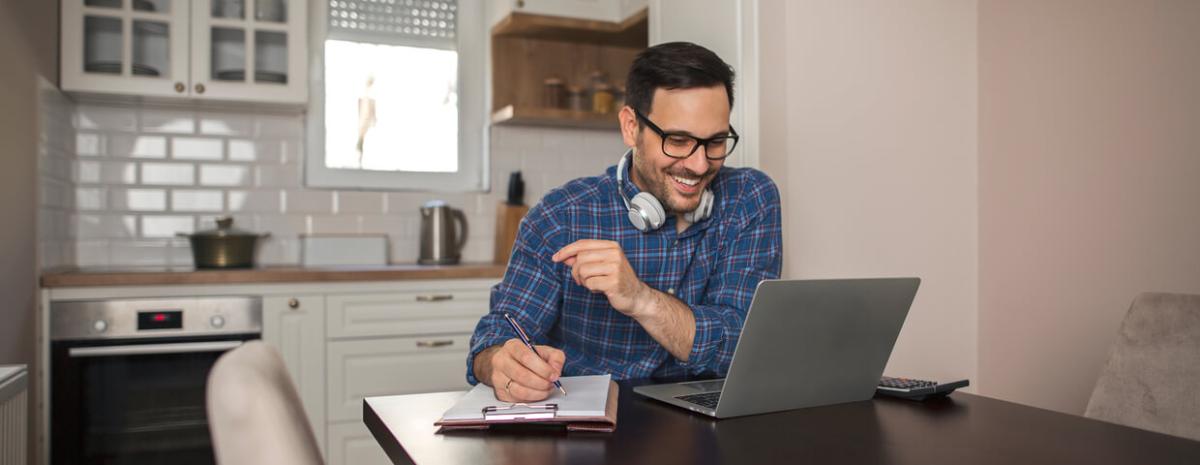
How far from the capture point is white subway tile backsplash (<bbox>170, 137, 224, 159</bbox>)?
328 cm

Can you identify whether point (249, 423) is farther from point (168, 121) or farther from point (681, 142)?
point (168, 121)

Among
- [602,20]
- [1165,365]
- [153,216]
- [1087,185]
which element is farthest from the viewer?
[602,20]

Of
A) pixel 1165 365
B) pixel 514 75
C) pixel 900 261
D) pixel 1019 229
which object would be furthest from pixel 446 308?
pixel 1165 365

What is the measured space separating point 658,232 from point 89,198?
2497 mm

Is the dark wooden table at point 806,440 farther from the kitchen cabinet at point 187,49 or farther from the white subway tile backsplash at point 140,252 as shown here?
the white subway tile backsplash at point 140,252

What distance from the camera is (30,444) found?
2.55 m

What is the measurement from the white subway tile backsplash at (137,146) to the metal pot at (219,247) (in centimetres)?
41

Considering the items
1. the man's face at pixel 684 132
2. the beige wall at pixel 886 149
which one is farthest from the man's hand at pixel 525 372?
the beige wall at pixel 886 149

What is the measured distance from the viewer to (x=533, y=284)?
5.58ft

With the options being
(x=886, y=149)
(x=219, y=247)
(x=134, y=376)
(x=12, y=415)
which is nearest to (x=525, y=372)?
(x=12, y=415)

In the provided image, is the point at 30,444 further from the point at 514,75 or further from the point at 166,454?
the point at 514,75

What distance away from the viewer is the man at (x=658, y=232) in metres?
1.62

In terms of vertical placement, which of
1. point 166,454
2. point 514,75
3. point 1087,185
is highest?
point 514,75

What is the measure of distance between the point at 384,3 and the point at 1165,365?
316cm
